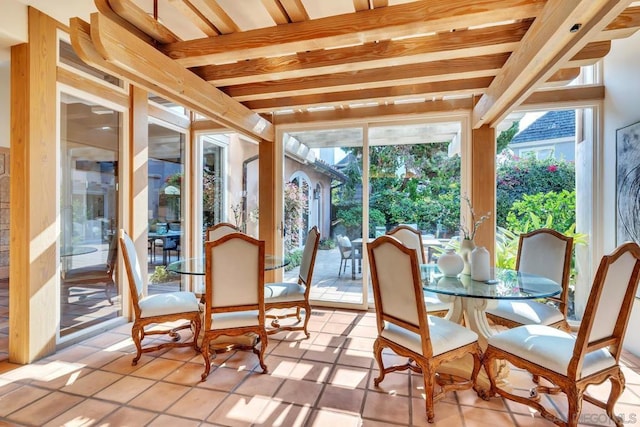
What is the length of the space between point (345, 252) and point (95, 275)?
2.82 meters

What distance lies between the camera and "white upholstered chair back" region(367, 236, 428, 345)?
1.89 m

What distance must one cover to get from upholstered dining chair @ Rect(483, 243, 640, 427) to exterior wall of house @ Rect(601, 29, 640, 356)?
1.46m

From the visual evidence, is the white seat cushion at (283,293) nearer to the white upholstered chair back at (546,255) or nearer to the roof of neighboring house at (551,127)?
Result: the white upholstered chair back at (546,255)

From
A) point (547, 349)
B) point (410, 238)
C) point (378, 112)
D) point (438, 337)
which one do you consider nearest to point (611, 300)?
point (547, 349)

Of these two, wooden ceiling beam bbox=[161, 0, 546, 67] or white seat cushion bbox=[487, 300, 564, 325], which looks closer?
wooden ceiling beam bbox=[161, 0, 546, 67]

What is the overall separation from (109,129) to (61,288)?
1.65 metres

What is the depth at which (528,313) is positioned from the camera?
2.46 meters

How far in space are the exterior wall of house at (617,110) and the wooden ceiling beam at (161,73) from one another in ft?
11.9

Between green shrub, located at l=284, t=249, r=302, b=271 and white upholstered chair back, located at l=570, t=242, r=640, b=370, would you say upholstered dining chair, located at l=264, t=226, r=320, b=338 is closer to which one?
green shrub, located at l=284, t=249, r=302, b=271

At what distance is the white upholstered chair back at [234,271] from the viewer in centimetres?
230

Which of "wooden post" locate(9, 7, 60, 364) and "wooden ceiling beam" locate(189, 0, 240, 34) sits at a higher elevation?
"wooden ceiling beam" locate(189, 0, 240, 34)

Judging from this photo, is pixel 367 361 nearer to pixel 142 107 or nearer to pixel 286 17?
pixel 286 17

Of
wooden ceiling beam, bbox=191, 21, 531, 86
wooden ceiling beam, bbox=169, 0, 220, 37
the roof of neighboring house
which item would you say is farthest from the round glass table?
the roof of neighboring house

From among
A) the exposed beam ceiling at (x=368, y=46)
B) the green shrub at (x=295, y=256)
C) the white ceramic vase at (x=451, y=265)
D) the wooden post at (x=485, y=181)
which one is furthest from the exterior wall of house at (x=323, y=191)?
the white ceramic vase at (x=451, y=265)
